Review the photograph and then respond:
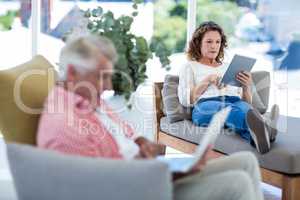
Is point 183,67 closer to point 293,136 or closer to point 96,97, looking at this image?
point 293,136

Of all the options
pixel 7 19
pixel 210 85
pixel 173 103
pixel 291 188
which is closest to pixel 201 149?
pixel 291 188

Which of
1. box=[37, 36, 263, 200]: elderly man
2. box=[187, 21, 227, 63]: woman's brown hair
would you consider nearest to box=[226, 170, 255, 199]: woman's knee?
box=[37, 36, 263, 200]: elderly man

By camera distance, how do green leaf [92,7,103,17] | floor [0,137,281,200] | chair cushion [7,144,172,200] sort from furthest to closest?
floor [0,137,281,200] → green leaf [92,7,103,17] → chair cushion [7,144,172,200]

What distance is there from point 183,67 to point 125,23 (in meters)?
1.32

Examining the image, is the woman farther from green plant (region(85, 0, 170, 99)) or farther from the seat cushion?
green plant (region(85, 0, 170, 99))

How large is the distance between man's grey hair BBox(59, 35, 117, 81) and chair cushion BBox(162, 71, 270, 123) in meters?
1.80

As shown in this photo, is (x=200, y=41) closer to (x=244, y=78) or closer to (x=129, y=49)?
(x=244, y=78)

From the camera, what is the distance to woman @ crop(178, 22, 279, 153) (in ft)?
10.7

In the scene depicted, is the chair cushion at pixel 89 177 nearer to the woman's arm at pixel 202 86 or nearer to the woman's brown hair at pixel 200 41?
the woman's arm at pixel 202 86

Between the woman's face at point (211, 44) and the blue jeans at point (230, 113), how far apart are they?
0.33 meters

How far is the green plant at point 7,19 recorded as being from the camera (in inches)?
180

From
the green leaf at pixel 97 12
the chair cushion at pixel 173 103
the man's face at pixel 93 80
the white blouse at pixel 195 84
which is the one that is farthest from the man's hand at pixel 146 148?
the chair cushion at pixel 173 103

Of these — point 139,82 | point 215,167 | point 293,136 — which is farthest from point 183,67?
point 215,167

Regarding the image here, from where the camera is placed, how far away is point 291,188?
2.74 metres
